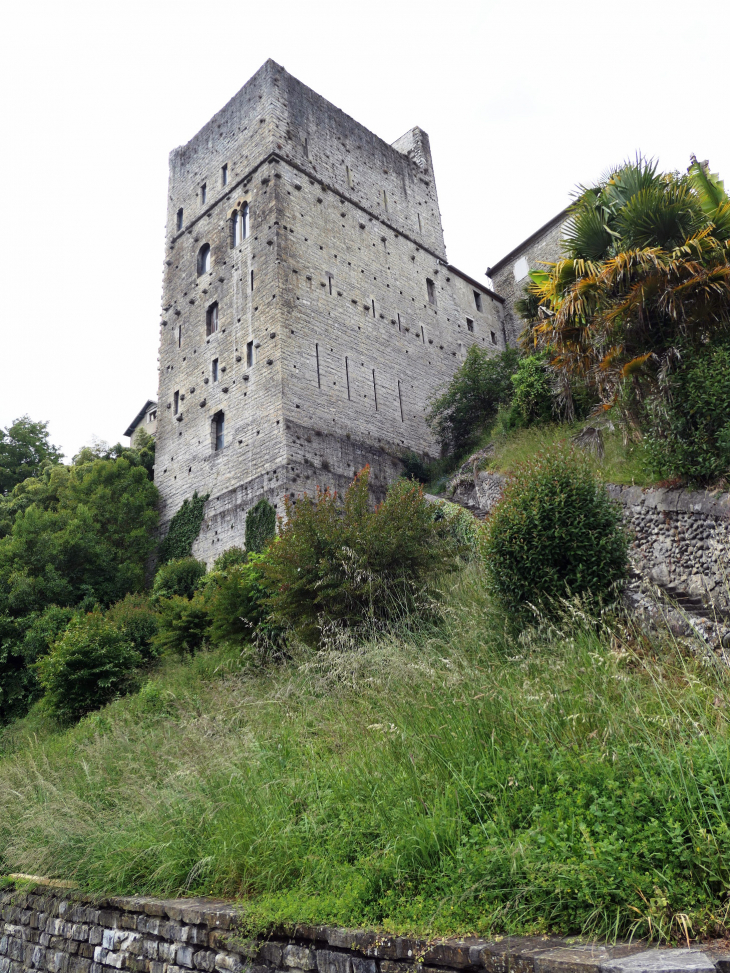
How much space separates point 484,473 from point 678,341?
512 cm

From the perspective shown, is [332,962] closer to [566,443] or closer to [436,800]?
[436,800]

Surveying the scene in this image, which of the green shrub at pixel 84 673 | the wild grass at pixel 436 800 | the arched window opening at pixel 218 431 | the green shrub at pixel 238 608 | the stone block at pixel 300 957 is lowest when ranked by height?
the stone block at pixel 300 957

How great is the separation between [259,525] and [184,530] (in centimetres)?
360

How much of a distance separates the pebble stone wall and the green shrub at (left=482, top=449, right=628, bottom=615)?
4107mm

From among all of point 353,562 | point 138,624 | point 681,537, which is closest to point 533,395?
point 681,537

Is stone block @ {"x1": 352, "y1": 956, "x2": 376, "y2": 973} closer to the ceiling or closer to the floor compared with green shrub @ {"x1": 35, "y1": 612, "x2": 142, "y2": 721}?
closer to the floor

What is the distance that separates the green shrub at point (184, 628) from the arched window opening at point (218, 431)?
730 centimetres

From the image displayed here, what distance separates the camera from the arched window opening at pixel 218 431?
61.3ft

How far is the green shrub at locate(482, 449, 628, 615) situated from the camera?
656cm

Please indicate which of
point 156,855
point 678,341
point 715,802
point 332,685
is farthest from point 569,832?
point 678,341

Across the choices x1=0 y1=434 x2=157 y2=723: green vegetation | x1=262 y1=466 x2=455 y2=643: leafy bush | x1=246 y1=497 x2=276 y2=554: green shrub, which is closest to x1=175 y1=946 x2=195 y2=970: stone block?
x1=262 y1=466 x2=455 y2=643: leafy bush

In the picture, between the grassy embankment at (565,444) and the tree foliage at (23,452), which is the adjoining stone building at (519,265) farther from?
the tree foliage at (23,452)

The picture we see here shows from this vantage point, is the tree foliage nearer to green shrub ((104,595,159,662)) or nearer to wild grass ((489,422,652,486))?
green shrub ((104,595,159,662))

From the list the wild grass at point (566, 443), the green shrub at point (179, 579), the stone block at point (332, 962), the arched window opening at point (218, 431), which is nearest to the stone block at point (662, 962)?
the stone block at point (332, 962)
